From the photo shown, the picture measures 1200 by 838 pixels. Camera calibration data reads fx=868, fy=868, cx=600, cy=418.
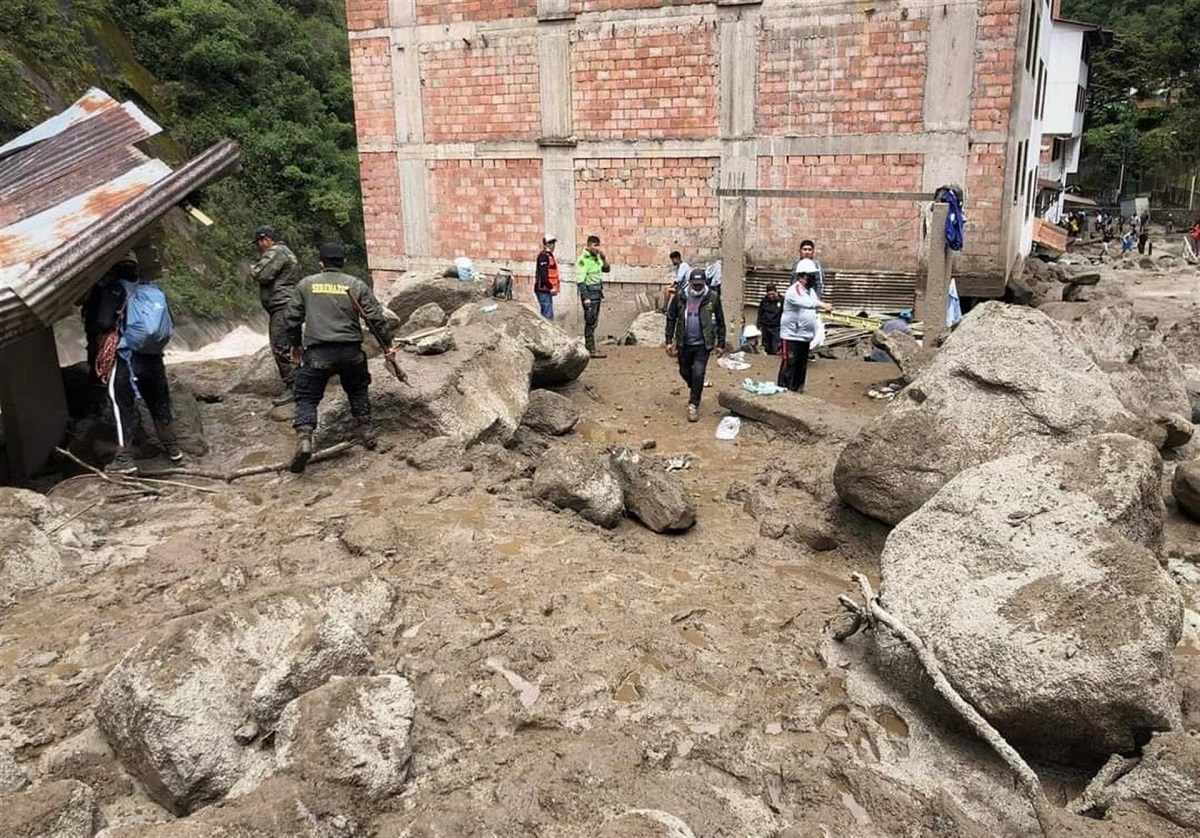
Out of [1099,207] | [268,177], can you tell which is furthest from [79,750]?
[1099,207]

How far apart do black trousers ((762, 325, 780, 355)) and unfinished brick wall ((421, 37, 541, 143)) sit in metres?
5.50

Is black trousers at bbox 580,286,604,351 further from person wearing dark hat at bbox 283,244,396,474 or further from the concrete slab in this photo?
person wearing dark hat at bbox 283,244,396,474

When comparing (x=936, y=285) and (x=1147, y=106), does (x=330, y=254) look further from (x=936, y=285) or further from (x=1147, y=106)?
(x=1147, y=106)

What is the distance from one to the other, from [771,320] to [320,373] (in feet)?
21.8

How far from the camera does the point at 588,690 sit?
3812 millimetres

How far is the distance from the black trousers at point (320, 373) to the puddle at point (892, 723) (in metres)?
4.45

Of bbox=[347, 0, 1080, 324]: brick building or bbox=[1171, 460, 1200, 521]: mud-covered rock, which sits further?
bbox=[347, 0, 1080, 324]: brick building

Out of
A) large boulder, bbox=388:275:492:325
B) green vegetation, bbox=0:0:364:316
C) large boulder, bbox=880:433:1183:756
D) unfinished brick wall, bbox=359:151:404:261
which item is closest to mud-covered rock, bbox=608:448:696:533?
large boulder, bbox=880:433:1183:756

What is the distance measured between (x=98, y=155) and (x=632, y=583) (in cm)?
588

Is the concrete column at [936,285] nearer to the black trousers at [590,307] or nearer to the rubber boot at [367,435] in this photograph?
the black trousers at [590,307]

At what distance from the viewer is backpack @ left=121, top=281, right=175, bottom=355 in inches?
249

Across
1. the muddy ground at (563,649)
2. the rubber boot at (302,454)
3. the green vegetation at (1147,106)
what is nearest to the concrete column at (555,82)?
the muddy ground at (563,649)

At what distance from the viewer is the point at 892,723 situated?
12.2ft

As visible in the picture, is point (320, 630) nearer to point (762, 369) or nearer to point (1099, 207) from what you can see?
point (762, 369)
